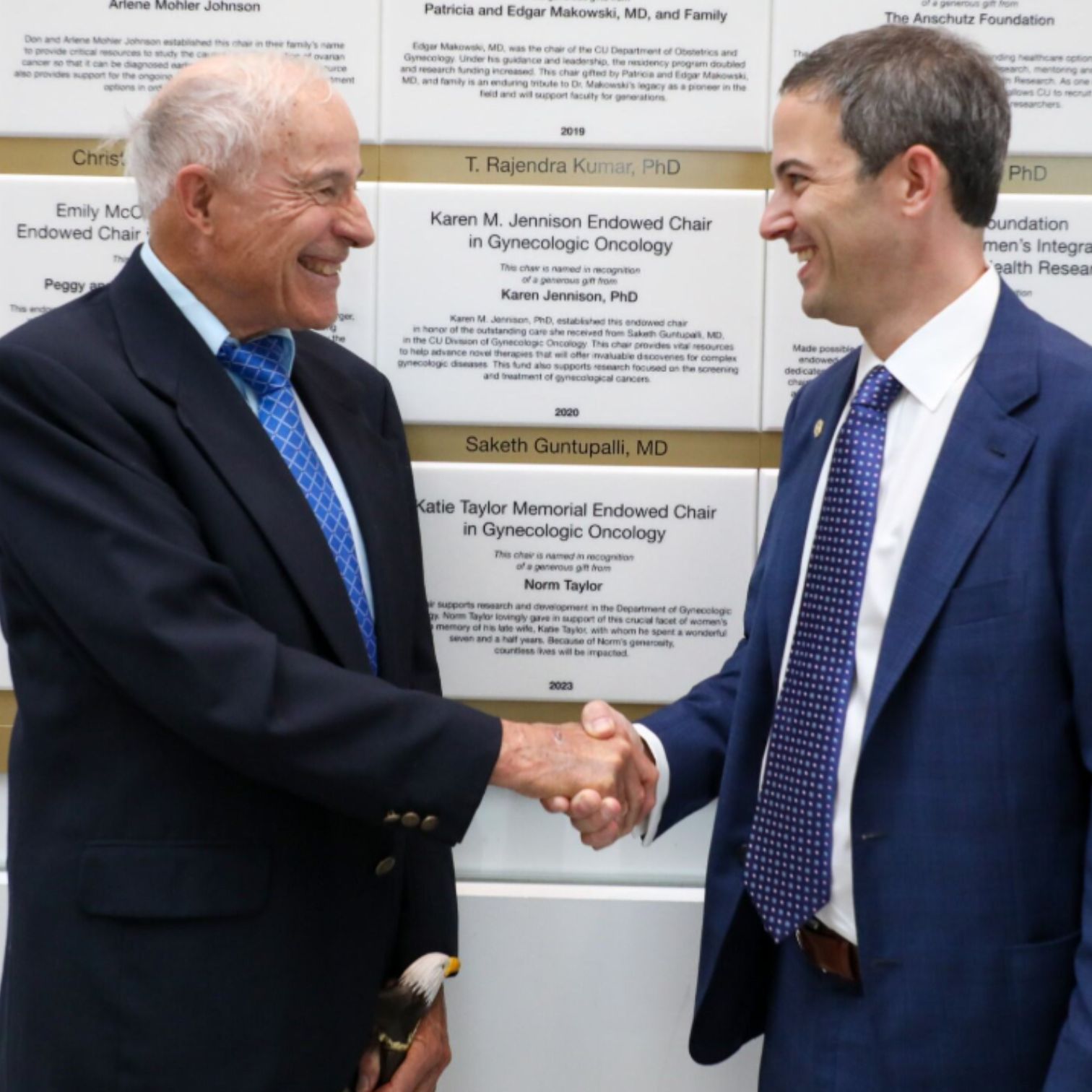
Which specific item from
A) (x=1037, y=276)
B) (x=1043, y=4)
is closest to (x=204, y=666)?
(x=1037, y=276)

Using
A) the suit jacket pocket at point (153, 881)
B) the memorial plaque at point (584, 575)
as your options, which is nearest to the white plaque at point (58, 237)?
the memorial plaque at point (584, 575)

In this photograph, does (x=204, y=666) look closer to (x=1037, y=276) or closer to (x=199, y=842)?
(x=199, y=842)

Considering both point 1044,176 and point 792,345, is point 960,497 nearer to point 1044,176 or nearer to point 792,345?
point 792,345

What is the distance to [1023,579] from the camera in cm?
153

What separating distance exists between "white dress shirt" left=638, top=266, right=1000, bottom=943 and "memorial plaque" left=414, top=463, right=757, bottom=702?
0.60 meters

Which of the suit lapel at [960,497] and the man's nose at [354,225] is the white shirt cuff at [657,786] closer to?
the suit lapel at [960,497]

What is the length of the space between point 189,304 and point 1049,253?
1.36m

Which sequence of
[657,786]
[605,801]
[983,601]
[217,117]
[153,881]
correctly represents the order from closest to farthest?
[983,601], [153,881], [217,117], [605,801], [657,786]

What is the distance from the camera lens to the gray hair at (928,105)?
1693 mm

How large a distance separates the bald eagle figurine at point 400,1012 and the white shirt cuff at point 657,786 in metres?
0.37

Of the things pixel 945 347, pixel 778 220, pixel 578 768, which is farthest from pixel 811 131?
pixel 578 768

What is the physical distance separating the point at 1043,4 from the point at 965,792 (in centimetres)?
135

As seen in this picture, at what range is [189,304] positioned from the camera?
1.82m

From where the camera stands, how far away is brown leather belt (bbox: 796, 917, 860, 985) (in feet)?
5.44
